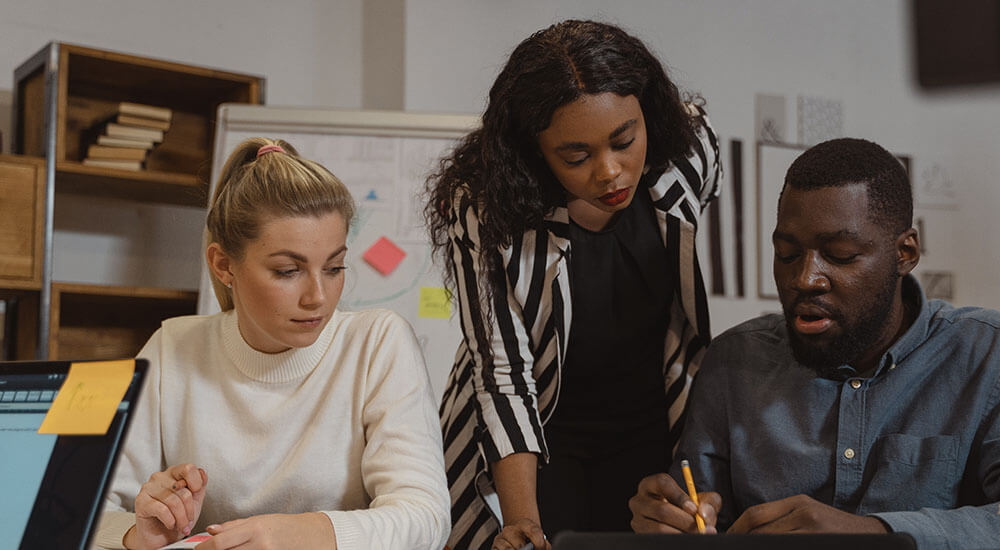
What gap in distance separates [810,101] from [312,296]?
9.93 feet

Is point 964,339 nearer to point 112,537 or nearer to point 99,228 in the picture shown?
point 112,537

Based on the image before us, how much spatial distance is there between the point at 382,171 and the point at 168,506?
5.89 ft

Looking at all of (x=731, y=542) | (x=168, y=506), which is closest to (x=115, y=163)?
(x=168, y=506)

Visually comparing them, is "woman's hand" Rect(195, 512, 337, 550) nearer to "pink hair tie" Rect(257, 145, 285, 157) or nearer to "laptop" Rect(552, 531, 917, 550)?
"laptop" Rect(552, 531, 917, 550)

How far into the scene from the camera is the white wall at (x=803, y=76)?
349 cm

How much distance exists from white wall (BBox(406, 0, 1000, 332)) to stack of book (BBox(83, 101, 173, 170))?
978mm

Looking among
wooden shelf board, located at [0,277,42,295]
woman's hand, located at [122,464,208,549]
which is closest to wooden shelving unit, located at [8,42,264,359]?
wooden shelf board, located at [0,277,42,295]

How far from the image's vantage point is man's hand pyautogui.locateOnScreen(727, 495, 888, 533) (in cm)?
105

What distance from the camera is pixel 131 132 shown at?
300 cm

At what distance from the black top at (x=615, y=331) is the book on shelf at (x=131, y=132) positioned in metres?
1.90

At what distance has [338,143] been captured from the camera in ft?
9.27

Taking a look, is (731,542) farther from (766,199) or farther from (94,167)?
(766,199)

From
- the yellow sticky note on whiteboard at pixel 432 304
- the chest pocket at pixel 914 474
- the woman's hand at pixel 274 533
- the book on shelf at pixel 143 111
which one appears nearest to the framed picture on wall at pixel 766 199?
the yellow sticky note on whiteboard at pixel 432 304

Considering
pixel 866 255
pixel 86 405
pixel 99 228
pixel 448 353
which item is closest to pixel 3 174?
pixel 99 228
